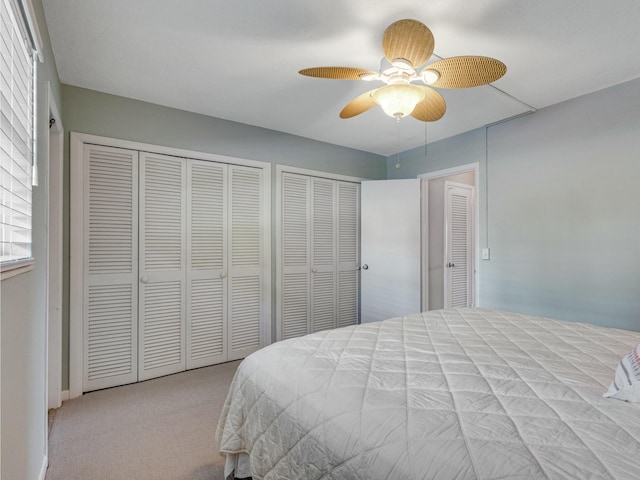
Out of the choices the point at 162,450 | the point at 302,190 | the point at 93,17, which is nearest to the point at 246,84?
the point at 93,17

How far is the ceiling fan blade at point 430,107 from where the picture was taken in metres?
1.85

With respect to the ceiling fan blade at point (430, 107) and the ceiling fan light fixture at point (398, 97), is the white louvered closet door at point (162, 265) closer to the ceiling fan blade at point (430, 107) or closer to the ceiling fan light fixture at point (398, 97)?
the ceiling fan light fixture at point (398, 97)

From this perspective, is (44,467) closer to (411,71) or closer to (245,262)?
(245,262)

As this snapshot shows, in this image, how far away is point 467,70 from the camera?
155 cm

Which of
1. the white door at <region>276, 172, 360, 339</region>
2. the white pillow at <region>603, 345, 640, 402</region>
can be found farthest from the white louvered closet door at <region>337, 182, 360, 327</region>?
the white pillow at <region>603, 345, 640, 402</region>

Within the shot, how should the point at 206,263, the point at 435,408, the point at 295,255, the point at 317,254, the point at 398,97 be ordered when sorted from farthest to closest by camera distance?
1. the point at 317,254
2. the point at 295,255
3. the point at 206,263
4. the point at 398,97
5. the point at 435,408

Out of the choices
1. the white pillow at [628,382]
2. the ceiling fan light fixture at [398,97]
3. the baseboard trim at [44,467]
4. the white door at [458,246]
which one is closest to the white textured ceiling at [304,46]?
the ceiling fan light fixture at [398,97]

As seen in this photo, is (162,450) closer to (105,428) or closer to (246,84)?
(105,428)

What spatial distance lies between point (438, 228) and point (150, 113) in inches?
139

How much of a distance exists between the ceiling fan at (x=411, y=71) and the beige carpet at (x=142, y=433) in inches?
83.6

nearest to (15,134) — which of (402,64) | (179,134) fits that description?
(402,64)

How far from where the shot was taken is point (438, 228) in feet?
14.1

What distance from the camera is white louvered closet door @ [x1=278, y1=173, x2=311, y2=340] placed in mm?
3387

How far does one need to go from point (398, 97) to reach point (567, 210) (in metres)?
1.87
